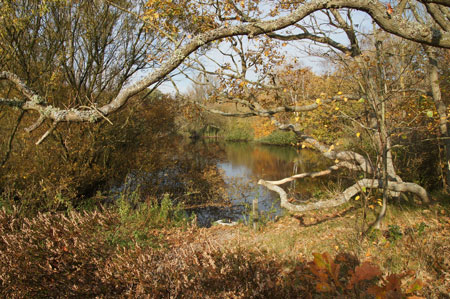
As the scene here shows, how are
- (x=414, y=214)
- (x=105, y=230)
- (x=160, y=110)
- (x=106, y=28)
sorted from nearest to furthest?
(x=105, y=230), (x=414, y=214), (x=106, y=28), (x=160, y=110)

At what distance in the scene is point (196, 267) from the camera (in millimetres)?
2197

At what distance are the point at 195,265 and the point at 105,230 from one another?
2.22m

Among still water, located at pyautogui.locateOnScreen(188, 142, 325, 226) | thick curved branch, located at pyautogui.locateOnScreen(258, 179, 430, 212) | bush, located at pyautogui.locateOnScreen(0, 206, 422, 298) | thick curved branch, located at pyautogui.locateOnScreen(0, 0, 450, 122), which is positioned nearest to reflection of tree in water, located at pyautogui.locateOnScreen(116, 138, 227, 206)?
still water, located at pyautogui.locateOnScreen(188, 142, 325, 226)

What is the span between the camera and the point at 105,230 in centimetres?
389

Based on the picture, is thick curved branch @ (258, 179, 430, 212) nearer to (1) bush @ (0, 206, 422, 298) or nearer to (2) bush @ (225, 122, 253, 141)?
(1) bush @ (0, 206, 422, 298)

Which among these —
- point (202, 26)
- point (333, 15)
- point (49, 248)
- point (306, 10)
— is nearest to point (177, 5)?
point (202, 26)

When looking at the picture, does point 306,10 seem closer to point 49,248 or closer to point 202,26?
point 49,248

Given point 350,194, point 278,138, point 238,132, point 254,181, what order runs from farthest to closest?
point 238,132 < point 278,138 < point 254,181 < point 350,194

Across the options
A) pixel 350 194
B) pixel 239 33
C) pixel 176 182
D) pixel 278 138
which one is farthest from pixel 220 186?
pixel 278 138

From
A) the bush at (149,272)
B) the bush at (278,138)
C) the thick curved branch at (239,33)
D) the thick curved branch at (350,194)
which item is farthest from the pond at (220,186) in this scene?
the bush at (278,138)

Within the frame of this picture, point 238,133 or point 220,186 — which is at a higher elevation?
point 238,133

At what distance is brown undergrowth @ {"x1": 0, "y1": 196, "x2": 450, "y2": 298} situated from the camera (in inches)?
79.0

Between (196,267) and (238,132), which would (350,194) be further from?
(238,132)

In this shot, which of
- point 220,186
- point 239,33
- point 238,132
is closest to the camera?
point 239,33
